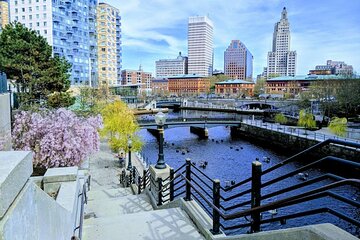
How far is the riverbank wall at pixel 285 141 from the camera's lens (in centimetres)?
2903

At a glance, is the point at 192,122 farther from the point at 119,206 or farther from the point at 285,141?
the point at 119,206

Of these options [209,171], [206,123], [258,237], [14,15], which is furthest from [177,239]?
[14,15]

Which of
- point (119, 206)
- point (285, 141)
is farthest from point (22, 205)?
point (285, 141)

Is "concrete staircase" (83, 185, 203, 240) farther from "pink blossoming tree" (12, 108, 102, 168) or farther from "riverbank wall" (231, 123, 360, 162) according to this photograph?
"riverbank wall" (231, 123, 360, 162)

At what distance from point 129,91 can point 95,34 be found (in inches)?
883

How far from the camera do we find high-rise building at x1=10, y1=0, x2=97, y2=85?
216 feet

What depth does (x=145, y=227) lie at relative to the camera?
207 inches

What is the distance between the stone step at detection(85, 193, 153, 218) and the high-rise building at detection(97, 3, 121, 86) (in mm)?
80469

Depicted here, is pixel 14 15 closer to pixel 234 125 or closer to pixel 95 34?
pixel 95 34

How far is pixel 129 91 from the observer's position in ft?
316

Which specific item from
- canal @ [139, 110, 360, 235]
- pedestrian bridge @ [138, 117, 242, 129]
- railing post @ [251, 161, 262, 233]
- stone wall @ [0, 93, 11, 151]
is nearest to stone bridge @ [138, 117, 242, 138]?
pedestrian bridge @ [138, 117, 242, 129]

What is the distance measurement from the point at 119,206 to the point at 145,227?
3.78 m

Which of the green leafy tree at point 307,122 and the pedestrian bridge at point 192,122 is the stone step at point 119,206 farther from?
the green leafy tree at point 307,122

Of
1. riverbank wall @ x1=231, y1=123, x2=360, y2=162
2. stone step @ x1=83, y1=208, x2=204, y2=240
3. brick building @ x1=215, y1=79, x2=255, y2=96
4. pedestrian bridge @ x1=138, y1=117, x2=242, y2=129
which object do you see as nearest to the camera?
stone step @ x1=83, y1=208, x2=204, y2=240
